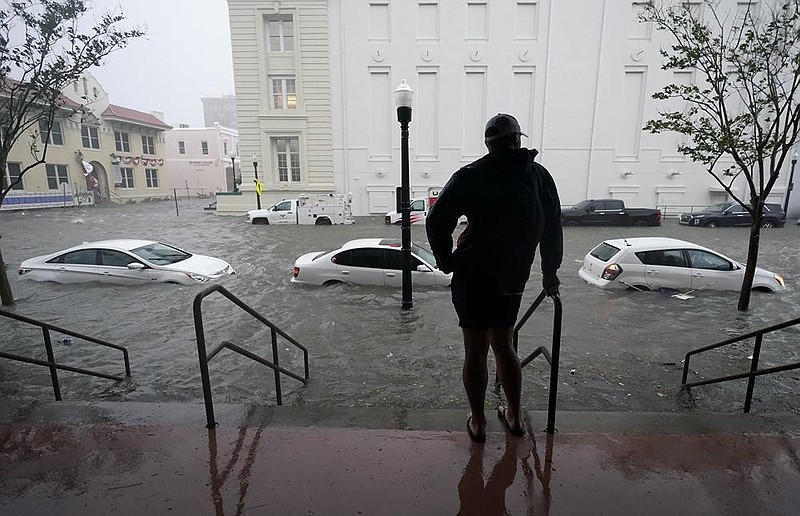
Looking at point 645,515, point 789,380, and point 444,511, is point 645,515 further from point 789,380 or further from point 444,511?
point 789,380

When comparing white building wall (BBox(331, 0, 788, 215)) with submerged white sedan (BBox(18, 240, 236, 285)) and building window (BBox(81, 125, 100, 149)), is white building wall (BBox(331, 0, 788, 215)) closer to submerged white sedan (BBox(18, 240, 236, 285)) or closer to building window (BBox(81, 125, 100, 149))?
submerged white sedan (BBox(18, 240, 236, 285))

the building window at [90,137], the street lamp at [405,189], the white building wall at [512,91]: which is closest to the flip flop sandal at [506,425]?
the street lamp at [405,189]

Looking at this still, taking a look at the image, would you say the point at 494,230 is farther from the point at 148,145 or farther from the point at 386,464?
the point at 148,145

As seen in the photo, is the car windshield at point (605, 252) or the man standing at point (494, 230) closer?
the man standing at point (494, 230)

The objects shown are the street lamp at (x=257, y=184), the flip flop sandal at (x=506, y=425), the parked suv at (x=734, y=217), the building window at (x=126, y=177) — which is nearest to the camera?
the flip flop sandal at (x=506, y=425)

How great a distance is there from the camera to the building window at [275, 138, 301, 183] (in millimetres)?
28406

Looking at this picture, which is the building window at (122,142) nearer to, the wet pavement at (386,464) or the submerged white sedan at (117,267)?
the submerged white sedan at (117,267)

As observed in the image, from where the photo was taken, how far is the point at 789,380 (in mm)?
5480

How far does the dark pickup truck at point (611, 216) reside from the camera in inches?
899

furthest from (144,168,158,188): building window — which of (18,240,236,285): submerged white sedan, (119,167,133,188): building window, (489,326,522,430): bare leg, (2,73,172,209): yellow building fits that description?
(489,326,522,430): bare leg

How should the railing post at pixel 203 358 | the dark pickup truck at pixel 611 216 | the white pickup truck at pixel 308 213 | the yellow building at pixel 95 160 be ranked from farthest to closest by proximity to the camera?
the yellow building at pixel 95 160 < the white pickup truck at pixel 308 213 < the dark pickup truck at pixel 611 216 < the railing post at pixel 203 358

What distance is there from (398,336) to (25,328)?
6.72 meters

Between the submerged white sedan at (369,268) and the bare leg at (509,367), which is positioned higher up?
the bare leg at (509,367)

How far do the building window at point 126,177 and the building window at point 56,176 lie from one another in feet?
19.9
